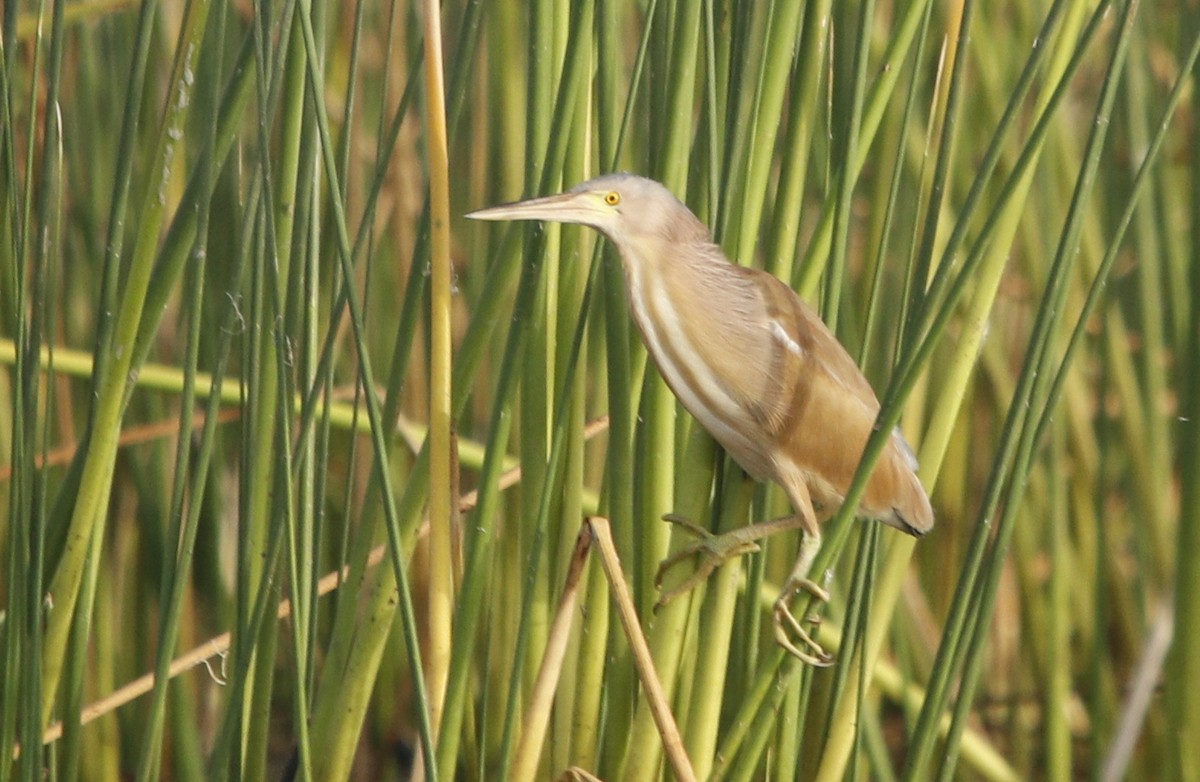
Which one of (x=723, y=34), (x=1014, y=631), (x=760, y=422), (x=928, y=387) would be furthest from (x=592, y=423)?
(x=1014, y=631)

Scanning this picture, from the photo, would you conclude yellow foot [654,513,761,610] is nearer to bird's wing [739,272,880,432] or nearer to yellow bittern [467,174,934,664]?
yellow bittern [467,174,934,664]

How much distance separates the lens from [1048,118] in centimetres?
84

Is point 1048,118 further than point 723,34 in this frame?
No

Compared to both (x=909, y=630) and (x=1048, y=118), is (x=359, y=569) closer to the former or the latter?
(x=1048, y=118)

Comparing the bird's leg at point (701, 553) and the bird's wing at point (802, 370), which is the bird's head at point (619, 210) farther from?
the bird's leg at point (701, 553)

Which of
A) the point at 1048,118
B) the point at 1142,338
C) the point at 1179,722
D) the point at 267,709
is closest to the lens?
the point at 1048,118

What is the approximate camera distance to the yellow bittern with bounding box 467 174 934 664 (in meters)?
1.06

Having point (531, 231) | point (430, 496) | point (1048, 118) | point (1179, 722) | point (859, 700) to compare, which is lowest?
point (1179, 722)

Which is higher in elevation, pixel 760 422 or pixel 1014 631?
pixel 760 422

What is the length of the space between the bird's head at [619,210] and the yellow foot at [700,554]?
9.3 inches

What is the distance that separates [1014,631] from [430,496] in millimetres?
1661

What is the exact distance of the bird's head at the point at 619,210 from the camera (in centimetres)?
98

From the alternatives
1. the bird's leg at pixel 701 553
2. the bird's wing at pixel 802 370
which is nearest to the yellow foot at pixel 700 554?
the bird's leg at pixel 701 553

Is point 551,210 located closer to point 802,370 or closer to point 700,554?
point 700,554
